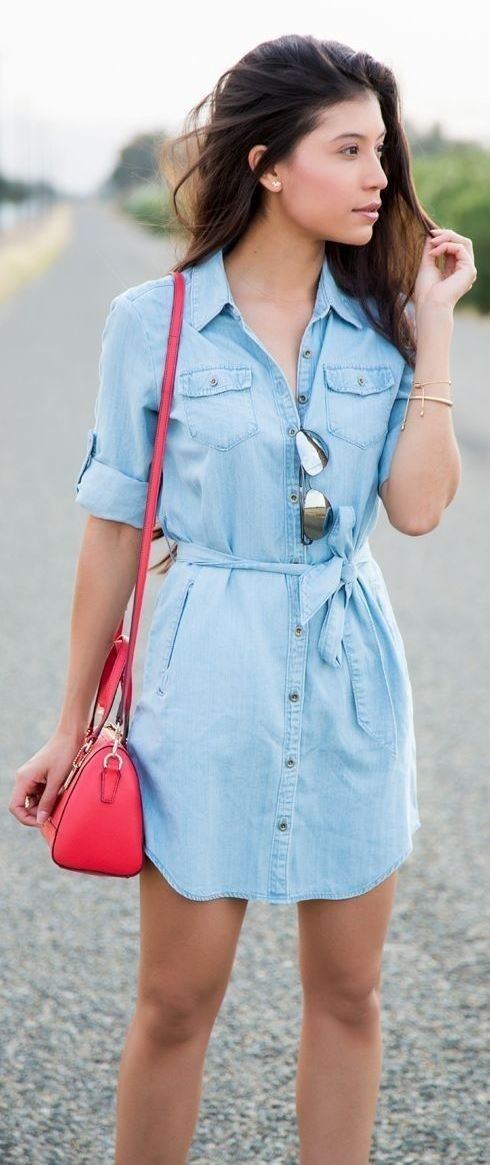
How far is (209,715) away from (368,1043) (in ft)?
1.86

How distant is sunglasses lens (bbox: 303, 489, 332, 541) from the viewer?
1945 millimetres

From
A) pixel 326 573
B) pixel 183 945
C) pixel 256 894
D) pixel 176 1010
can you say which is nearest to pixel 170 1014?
pixel 176 1010

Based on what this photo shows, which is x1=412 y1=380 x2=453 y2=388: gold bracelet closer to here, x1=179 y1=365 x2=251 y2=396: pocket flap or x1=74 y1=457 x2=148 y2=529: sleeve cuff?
x1=179 y1=365 x2=251 y2=396: pocket flap

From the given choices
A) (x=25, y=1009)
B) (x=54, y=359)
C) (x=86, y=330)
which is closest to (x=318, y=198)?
(x=25, y=1009)

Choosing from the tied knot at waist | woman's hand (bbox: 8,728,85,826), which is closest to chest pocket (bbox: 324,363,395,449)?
the tied knot at waist

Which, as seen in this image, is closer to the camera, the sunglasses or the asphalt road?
the sunglasses

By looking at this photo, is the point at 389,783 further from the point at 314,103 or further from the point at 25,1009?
the point at 25,1009

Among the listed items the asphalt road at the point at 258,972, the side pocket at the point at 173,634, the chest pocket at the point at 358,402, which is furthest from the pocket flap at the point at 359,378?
the asphalt road at the point at 258,972

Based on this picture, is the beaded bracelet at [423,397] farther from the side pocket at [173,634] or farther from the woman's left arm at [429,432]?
the side pocket at [173,634]

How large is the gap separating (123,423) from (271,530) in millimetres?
244

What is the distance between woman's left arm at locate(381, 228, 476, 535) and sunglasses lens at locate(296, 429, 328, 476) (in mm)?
131

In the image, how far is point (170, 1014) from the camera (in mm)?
2014

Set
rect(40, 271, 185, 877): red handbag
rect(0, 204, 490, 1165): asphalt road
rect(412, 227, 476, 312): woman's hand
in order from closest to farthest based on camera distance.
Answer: rect(40, 271, 185, 877): red handbag < rect(412, 227, 476, 312): woman's hand < rect(0, 204, 490, 1165): asphalt road

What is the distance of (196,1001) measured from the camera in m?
2.00
